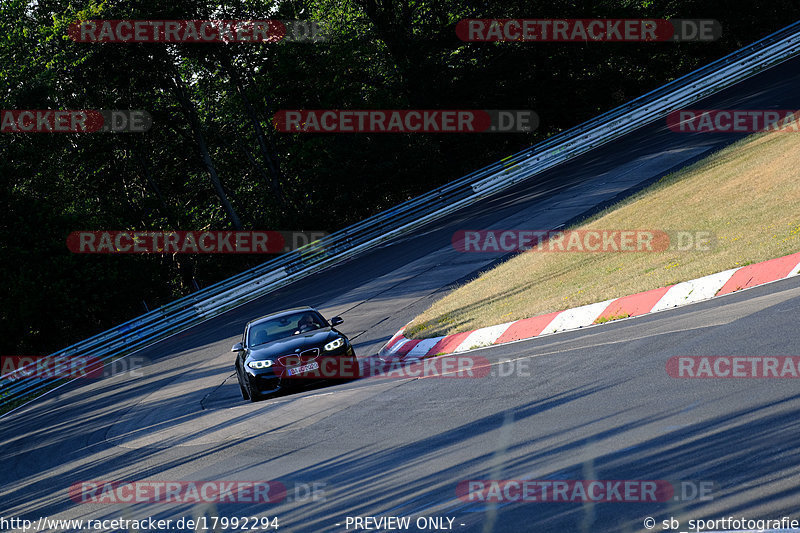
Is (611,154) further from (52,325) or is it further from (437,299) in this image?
(52,325)

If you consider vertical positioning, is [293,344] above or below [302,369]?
above

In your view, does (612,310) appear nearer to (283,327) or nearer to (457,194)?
(283,327)

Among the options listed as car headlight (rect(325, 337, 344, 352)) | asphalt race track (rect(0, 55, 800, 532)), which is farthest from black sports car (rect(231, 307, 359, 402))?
asphalt race track (rect(0, 55, 800, 532))

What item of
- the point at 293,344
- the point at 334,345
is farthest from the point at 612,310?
the point at 293,344

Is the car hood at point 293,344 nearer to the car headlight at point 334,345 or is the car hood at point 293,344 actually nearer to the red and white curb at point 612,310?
the car headlight at point 334,345

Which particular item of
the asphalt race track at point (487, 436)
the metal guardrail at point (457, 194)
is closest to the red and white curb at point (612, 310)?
the asphalt race track at point (487, 436)

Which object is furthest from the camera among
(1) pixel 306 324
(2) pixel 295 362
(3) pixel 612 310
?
(1) pixel 306 324

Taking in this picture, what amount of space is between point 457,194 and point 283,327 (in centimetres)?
1960

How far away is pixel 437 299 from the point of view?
18.2 m

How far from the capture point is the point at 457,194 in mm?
32688

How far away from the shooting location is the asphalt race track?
5207 millimetres

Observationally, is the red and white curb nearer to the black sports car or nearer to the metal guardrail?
the black sports car

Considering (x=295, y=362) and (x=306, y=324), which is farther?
(x=306, y=324)

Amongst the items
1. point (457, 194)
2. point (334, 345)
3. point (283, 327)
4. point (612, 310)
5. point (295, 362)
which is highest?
point (457, 194)
